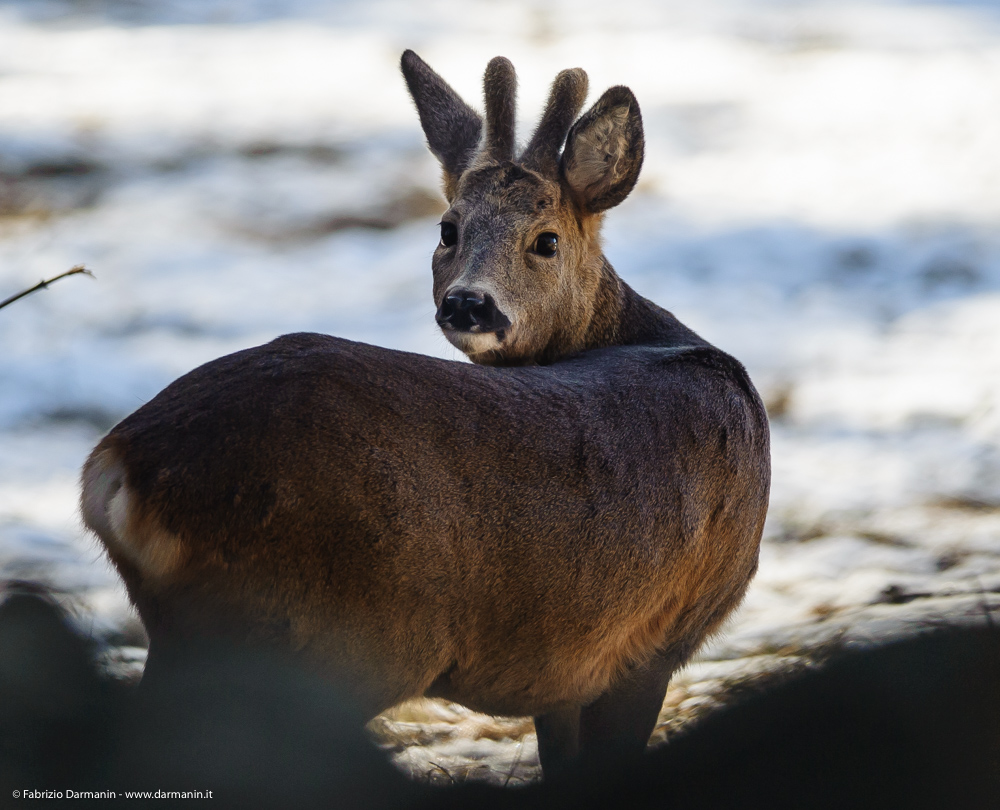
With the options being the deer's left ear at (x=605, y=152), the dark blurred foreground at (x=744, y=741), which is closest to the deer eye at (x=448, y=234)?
the deer's left ear at (x=605, y=152)

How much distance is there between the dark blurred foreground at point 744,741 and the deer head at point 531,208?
9.01 ft

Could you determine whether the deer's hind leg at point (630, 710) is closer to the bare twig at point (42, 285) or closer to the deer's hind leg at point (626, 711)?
the deer's hind leg at point (626, 711)

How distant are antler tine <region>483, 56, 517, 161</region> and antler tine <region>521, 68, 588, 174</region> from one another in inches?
4.7

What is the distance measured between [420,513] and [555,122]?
3.09 metres

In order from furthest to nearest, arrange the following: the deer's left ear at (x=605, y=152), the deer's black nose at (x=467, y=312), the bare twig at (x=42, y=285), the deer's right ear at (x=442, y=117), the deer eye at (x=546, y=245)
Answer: the deer's right ear at (x=442, y=117) < the deer's left ear at (x=605, y=152) < the deer eye at (x=546, y=245) < the deer's black nose at (x=467, y=312) < the bare twig at (x=42, y=285)

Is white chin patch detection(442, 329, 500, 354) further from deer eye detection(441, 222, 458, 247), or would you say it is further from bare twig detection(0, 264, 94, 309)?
bare twig detection(0, 264, 94, 309)

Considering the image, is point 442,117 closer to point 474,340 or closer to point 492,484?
point 474,340

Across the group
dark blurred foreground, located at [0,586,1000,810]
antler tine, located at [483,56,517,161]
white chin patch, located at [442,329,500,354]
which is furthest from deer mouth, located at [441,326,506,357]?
dark blurred foreground, located at [0,586,1000,810]

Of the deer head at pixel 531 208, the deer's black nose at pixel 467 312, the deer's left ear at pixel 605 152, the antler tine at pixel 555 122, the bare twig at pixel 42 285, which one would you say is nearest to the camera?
the bare twig at pixel 42 285

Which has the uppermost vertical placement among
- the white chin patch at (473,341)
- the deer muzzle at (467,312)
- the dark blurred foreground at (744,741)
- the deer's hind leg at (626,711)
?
the deer muzzle at (467,312)

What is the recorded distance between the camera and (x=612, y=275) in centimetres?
575

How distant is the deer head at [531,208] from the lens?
16.6 feet

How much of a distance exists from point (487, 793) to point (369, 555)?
1021mm

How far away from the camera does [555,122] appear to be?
5.59 m
